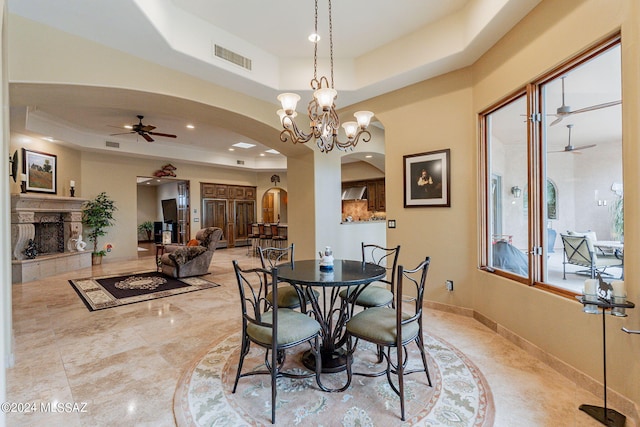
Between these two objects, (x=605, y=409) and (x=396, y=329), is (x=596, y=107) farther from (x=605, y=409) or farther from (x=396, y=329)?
(x=396, y=329)

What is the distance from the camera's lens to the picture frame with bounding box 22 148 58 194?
6338 mm

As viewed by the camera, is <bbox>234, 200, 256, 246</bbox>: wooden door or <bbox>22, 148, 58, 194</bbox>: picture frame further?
<bbox>234, 200, 256, 246</bbox>: wooden door

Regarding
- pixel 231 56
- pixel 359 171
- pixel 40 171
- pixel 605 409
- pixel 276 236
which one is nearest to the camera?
pixel 605 409

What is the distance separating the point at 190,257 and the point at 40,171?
388 cm

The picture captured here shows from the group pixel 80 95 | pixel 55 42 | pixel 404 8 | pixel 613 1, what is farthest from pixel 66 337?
pixel 613 1

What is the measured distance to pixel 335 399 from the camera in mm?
2250

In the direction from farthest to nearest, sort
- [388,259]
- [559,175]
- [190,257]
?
[190,257], [388,259], [559,175]

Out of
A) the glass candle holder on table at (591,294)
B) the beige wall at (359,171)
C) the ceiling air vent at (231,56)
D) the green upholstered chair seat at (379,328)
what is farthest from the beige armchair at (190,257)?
the glass candle holder on table at (591,294)

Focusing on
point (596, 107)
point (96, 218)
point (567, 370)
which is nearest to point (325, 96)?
point (596, 107)

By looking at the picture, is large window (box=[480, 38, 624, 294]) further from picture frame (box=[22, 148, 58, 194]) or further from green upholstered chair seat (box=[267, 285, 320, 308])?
picture frame (box=[22, 148, 58, 194])

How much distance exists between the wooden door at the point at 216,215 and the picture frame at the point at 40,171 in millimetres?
3977

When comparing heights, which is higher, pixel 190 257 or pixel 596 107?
pixel 596 107

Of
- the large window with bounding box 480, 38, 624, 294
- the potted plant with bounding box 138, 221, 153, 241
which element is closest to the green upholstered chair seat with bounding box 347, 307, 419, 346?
the large window with bounding box 480, 38, 624, 294

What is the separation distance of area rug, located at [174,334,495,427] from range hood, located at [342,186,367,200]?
770 centimetres
